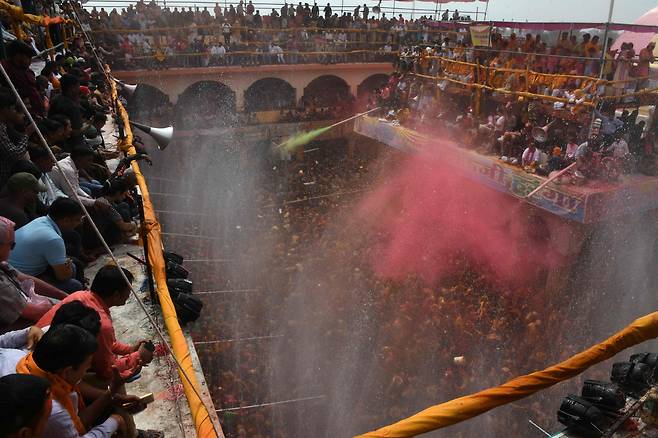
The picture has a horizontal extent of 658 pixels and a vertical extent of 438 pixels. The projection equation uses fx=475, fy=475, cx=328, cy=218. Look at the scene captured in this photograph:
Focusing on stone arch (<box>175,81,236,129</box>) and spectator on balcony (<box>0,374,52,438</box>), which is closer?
spectator on balcony (<box>0,374,52,438</box>)

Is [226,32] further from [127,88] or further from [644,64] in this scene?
[644,64]

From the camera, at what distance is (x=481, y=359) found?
1033 centimetres

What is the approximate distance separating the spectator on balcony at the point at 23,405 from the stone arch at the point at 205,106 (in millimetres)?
22521

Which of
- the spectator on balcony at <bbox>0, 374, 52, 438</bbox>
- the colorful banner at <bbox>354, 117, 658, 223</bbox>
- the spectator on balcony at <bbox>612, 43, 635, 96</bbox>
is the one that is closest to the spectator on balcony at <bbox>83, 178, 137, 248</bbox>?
the spectator on balcony at <bbox>0, 374, 52, 438</bbox>

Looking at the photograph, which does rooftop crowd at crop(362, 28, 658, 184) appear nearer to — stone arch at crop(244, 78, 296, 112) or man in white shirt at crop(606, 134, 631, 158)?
man in white shirt at crop(606, 134, 631, 158)

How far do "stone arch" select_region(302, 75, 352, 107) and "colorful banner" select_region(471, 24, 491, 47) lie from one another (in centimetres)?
1247

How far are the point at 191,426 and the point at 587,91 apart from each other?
1307cm

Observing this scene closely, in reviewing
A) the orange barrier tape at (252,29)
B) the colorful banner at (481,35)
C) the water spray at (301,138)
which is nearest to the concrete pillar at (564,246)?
the colorful banner at (481,35)

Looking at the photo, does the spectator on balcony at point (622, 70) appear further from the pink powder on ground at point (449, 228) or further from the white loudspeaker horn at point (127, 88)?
the white loudspeaker horn at point (127, 88)

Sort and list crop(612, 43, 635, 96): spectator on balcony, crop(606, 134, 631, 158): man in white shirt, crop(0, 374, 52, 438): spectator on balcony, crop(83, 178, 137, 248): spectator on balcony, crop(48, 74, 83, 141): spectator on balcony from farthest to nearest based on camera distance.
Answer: crop(612, 43, 635, 96): spectator on balcony
crop(606, 134, 631, 158): man in white shirt
crop(48, 74, 83, 141): spectator on balcony
crop(83, 178, 137, 248): spectator on balcony
crop(0, 374, 52, 438): spectator on balcony

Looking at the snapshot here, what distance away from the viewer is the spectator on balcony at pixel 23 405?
2.16 meters

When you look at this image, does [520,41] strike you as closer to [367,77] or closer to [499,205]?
[499,205]

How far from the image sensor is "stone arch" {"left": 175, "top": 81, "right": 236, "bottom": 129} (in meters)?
24.0

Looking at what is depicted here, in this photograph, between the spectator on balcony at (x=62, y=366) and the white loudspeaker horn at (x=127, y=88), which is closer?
the spectator on balcony at (x=62, y=366)
